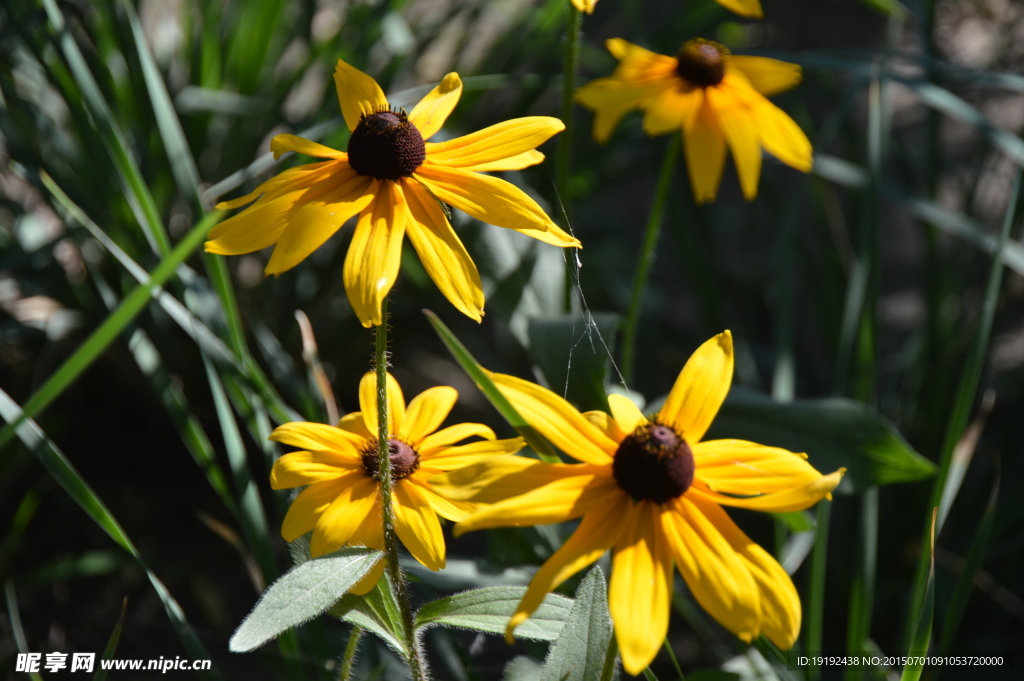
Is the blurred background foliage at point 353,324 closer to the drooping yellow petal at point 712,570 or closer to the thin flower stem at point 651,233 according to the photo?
the thin flower stem at point 651,233

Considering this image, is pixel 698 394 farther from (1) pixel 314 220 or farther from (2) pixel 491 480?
(1) pixel 314 220

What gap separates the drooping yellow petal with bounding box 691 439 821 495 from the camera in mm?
Result: 546

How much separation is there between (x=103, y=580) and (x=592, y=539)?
44.4 inches

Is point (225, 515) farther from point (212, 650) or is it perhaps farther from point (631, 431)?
point (631, 431)

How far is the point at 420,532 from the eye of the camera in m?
0.63

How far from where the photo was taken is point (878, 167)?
125 centimetres

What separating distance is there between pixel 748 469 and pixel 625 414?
0.34 ft

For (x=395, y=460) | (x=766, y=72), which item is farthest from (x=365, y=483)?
(x=766, y=72)

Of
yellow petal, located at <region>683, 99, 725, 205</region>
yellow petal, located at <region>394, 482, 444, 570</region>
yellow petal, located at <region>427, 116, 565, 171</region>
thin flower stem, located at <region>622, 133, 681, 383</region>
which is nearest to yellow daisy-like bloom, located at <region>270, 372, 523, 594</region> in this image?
yellow petal, located at <region>394, 482, 444, 570</region>

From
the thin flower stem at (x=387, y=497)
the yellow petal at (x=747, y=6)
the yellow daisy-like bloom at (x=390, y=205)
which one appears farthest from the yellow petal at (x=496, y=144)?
the yellow petal at (x=747, y=6)

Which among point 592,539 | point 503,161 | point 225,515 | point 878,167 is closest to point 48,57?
point 225,515

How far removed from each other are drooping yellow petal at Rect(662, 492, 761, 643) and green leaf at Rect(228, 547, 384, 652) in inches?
8.3

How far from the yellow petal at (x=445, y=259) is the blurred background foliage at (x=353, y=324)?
0.83ft

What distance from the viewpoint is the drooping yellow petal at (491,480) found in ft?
1.66
